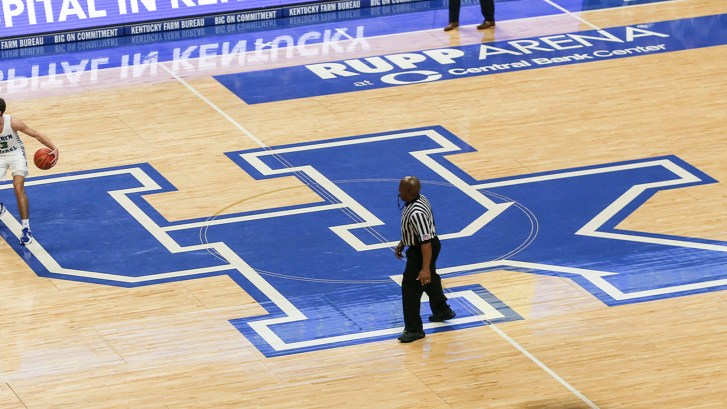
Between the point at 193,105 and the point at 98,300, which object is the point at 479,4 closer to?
the point at 193,105

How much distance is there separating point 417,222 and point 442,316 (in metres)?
1.52

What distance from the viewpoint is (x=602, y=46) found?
27.8m

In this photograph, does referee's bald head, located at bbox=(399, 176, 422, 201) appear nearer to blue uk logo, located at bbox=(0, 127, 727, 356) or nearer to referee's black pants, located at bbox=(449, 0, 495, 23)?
blue uk logo, located at bbox=(0, 127, 727, 356)

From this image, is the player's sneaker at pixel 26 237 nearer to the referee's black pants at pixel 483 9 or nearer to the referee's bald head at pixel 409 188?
the referee's bald head at pixel 409 188

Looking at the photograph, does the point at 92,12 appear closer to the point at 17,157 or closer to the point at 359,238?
the point at 17,157

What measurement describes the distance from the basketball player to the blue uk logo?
36cm

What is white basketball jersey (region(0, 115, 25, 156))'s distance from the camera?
20.4 m

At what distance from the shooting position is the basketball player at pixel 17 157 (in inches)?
798

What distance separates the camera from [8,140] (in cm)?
2048

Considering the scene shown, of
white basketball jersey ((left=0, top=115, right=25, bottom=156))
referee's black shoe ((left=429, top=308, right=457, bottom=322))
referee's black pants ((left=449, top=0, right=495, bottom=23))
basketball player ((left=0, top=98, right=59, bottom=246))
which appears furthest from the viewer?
referee's black pants ((left=449, top=0, right=495, bottom=23))

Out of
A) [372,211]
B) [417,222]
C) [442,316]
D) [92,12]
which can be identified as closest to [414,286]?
[417,222]

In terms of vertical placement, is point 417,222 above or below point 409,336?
above

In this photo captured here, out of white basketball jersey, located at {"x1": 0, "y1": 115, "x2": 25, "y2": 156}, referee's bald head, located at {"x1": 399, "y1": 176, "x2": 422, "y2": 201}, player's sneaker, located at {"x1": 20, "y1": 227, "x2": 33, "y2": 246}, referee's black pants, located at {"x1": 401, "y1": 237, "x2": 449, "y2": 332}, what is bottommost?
player's sneaker, located at {"x1": 20, "y1": 227, "x2": 33, "y2": 246}

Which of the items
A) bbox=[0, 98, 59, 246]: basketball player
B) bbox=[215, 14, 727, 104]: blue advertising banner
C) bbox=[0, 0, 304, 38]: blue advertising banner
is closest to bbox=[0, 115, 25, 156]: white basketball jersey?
bbox=[0, 98, 59, 246]: basketball player
